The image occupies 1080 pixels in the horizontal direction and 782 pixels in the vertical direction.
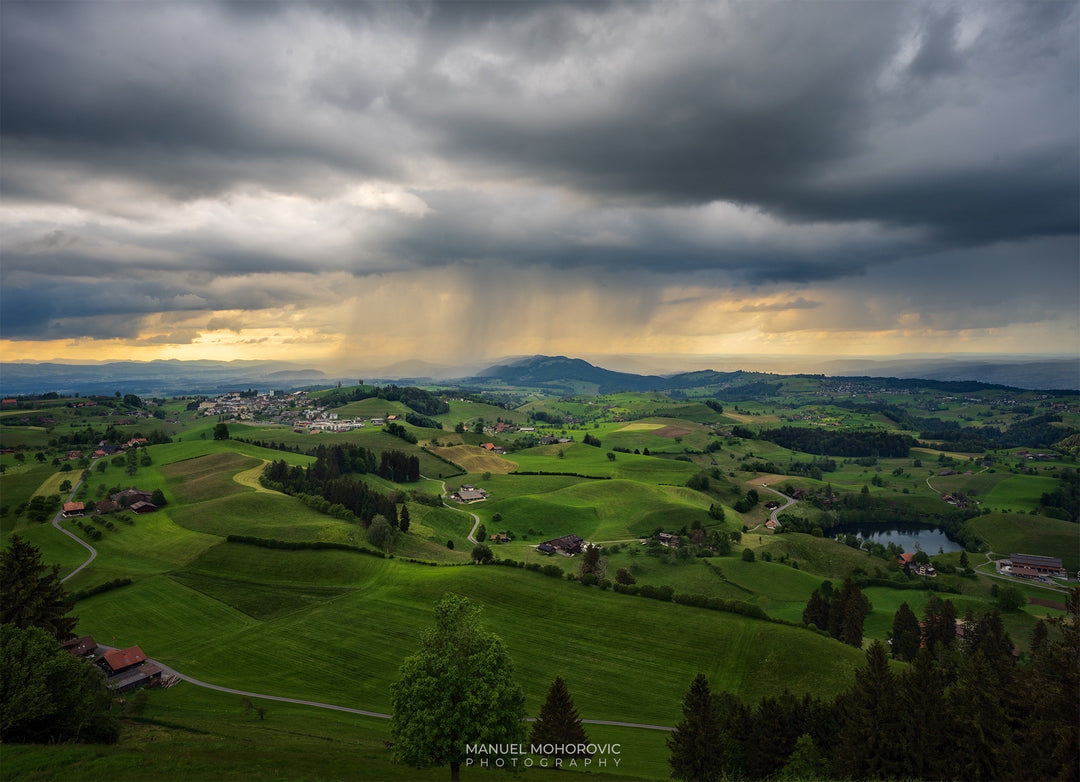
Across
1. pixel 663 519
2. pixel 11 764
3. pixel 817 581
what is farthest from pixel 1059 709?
pixel 663 519

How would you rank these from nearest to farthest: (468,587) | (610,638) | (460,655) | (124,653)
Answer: (460,655) < (124,653) < (610,638) < (468,587)

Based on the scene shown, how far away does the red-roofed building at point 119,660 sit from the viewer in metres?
49.7

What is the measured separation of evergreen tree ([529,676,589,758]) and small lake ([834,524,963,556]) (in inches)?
5975

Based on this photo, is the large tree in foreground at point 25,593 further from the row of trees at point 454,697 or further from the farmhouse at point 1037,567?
the farmhouse at point 1037,567

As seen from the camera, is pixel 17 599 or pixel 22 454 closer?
pixel 17 599

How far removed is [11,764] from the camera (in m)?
24.8

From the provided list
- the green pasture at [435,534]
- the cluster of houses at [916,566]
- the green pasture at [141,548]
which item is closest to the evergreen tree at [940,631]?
the cluster of houses at [916,566]

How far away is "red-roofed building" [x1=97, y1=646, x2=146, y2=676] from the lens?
49.7 meters

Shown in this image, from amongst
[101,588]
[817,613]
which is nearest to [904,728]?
[817,613]

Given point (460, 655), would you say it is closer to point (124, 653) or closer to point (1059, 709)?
point (1059, 709)

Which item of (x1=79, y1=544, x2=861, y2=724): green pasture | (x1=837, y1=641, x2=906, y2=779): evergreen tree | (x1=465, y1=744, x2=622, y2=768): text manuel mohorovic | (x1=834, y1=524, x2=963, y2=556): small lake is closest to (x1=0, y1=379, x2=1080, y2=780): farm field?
(x1=79, y1=544, x2=861, y2=724): green pasture

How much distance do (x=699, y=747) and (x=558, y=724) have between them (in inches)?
378

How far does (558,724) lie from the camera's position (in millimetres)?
35125

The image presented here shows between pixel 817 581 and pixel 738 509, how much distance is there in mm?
57575
